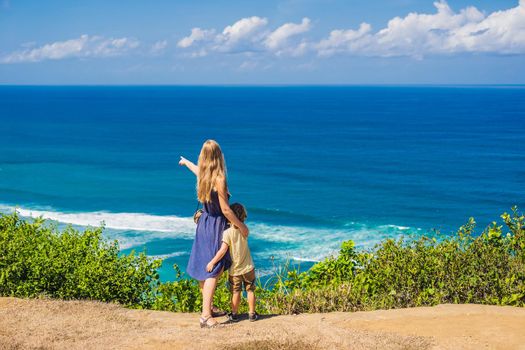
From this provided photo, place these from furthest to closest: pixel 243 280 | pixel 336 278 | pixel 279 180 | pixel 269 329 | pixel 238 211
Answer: pixel 279 180 < pixel 336 278 < pixel 243 280 < pixel 238 211 < pixel 269 329

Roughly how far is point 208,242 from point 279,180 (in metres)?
46.7

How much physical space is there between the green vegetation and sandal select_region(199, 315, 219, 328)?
150cm

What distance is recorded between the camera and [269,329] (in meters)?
7.86

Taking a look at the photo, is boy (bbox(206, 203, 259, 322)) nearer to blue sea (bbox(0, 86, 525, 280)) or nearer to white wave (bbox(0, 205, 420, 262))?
blue sea (bbox(0, 86, 525, 280))

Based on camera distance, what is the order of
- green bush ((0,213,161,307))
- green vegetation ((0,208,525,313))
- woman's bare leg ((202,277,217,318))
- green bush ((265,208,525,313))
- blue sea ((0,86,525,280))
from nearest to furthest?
1. woman's bare leg ((202,277,217,318))
2. green bush ((265,208,525,313))
3. green vegetation ((0,208,525,313))
4. green bush ((0,213,161,307))
5. blue sea ((0,86,525,280))

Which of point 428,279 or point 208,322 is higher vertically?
point 428,279

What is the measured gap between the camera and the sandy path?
291 inches

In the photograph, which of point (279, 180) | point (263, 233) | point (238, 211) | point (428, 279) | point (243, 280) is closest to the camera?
point (238, 211)

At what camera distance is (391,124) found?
109 meters

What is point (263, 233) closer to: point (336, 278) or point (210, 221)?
point (336, 278)

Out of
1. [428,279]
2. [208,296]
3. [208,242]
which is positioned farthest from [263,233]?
[208,242]

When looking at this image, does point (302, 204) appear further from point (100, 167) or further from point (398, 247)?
point (398, 247)

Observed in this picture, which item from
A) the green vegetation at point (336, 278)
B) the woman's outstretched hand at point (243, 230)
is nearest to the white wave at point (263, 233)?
the green vegetation at point (336, 278)

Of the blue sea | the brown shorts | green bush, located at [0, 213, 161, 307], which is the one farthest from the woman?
the blue sea
